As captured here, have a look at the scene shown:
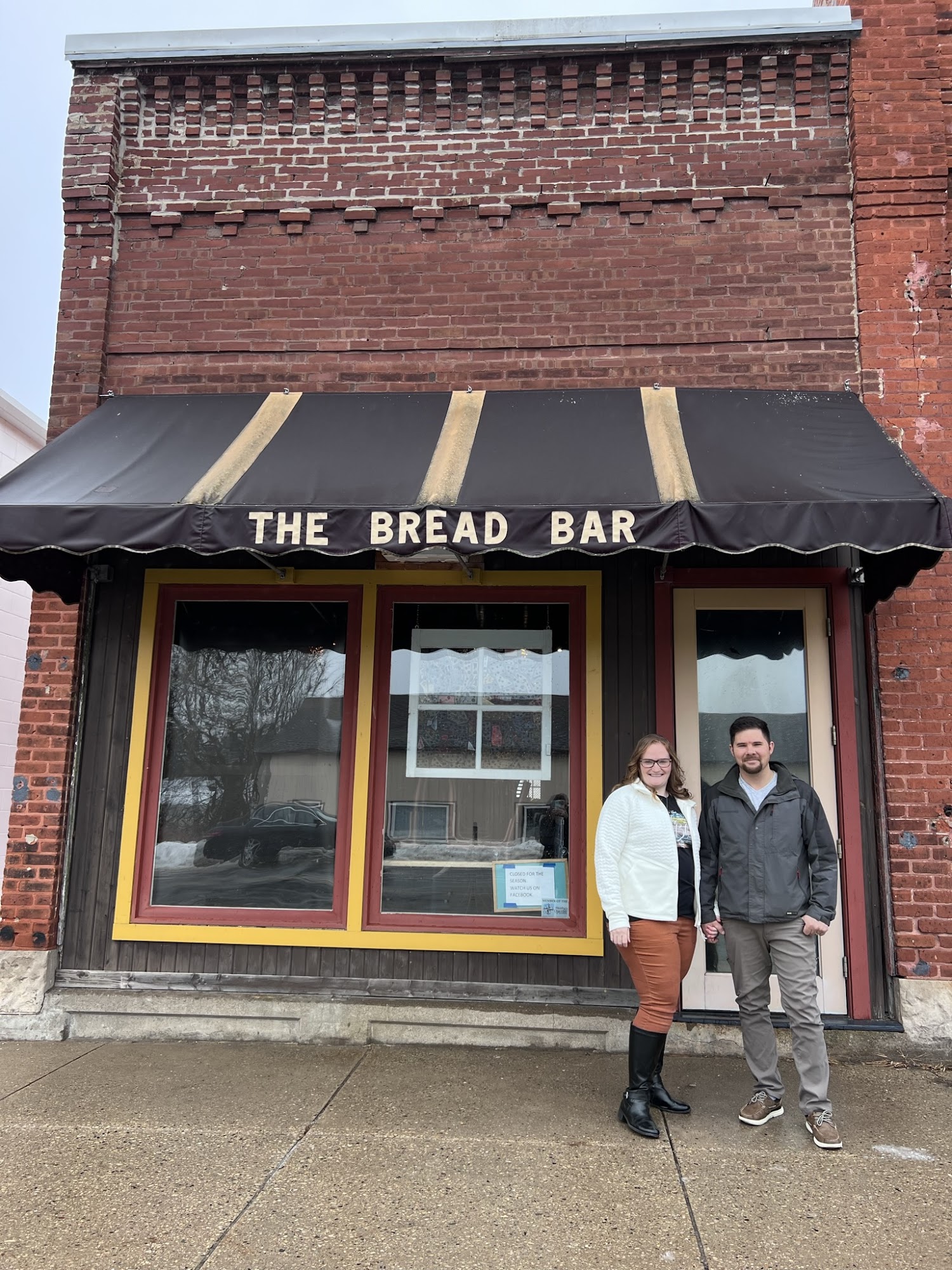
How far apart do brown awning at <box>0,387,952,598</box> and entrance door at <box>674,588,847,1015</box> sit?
71 cm

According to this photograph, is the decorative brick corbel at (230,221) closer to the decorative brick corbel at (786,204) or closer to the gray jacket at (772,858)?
the decorative brick corbel at (786,204)

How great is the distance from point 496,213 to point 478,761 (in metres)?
3.83

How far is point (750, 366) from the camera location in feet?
19.7

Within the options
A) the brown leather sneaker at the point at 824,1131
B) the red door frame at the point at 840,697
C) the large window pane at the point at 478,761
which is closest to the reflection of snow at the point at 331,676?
the large window pane at the point at 478,761

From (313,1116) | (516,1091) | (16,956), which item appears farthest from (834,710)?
(16,956)

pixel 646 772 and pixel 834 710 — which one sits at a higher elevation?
pixel 834 710

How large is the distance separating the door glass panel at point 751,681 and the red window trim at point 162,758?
227cm

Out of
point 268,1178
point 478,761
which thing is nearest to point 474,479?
point 478,761

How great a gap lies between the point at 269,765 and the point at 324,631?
96cm

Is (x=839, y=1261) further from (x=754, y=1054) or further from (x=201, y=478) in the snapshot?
(x=201, y=478)

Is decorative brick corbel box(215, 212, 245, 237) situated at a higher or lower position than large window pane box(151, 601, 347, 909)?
higher

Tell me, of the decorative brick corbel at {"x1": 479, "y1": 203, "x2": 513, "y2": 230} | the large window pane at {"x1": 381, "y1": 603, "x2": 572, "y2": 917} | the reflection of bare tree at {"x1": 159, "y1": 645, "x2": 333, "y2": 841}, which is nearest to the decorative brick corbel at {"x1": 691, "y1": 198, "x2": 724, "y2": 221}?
the decorative brick corbel at {"x1": 479, "y1": 203, "x2": 513, "y2": 230}

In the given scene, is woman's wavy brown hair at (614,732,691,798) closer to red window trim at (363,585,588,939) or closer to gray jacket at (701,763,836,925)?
gray jacket at (701,763,836,925)

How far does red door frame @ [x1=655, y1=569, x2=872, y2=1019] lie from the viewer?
528 cm
